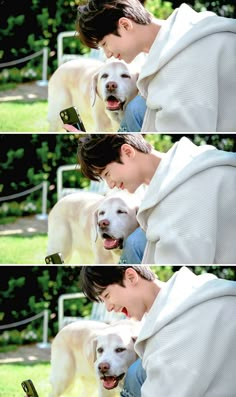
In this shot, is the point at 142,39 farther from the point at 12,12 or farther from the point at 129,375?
the point at 129,375

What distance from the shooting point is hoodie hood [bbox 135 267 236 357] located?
2467mm

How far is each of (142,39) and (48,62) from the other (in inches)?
9.6

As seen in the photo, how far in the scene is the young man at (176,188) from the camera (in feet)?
8.46

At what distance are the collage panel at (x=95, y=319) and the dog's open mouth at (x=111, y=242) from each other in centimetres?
7

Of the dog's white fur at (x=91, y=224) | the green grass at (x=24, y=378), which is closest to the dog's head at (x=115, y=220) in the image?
the dog's white fur at (x=91, y=224)

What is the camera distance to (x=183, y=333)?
8.04 feet

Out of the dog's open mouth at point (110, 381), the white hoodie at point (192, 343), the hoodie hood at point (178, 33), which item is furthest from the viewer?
the hoodie hood at point (178, 33)

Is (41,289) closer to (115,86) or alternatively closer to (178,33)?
(115,86)

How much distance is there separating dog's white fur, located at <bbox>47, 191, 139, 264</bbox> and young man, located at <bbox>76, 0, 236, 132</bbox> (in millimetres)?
221

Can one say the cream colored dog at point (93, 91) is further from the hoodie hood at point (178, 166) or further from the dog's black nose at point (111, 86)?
the hoodie hood at point (178, 166)

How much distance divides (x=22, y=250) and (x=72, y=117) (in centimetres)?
36

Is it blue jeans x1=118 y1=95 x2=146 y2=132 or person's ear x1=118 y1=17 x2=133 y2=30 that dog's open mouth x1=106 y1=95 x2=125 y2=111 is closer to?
blue jeans x1=118 y1=95 x2=146 y2=132

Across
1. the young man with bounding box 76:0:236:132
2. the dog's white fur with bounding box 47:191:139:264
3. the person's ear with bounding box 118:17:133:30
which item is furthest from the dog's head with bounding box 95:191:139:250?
the person's ear with bounding box 118:17:133:30

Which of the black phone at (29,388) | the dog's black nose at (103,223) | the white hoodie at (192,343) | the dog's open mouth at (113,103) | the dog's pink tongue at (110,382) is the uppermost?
the dog's open mouth at (113,103)
